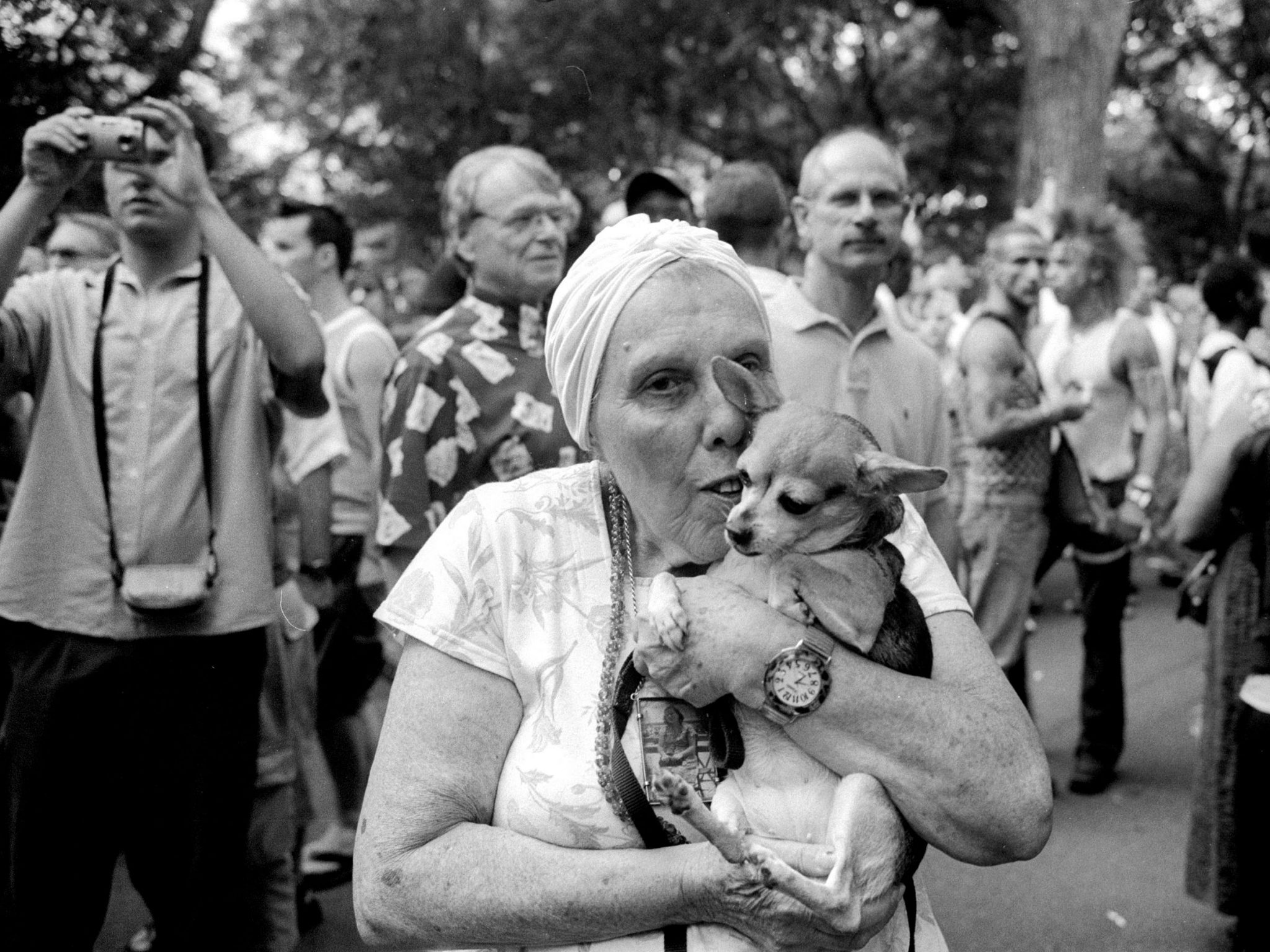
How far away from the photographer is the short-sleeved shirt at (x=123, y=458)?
12.2 ft

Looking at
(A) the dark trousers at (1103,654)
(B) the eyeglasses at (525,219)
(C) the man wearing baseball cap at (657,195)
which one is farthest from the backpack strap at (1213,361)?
(B) the eyeglasses at (525,219)

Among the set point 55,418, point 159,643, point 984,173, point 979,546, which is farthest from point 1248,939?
point 984,173

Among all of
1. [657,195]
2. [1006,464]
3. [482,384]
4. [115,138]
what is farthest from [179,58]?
[1006,464]

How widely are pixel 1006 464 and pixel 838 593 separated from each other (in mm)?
4767

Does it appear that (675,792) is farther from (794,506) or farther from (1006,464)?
(1006,464)

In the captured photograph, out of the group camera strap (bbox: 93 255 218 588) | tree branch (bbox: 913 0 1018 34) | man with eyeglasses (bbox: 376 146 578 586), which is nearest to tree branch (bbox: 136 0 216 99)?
camera strap (bbox: 93 255 218 588)

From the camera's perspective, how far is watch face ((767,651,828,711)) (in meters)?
2.02

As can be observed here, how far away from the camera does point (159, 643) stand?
3.79 m

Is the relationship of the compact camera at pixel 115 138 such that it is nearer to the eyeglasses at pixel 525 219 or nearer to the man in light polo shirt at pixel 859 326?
the eyeglasses at pixel 525 219

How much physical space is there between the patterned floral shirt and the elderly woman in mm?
2010

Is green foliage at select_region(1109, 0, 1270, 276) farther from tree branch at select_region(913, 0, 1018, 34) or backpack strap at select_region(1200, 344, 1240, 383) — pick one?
backpack strap at select_region(1200, 344, 1240, 383)

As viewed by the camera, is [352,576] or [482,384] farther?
[352,576]

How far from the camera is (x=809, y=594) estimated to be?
2.14 meters

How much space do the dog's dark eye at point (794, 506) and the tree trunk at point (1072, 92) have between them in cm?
1379
